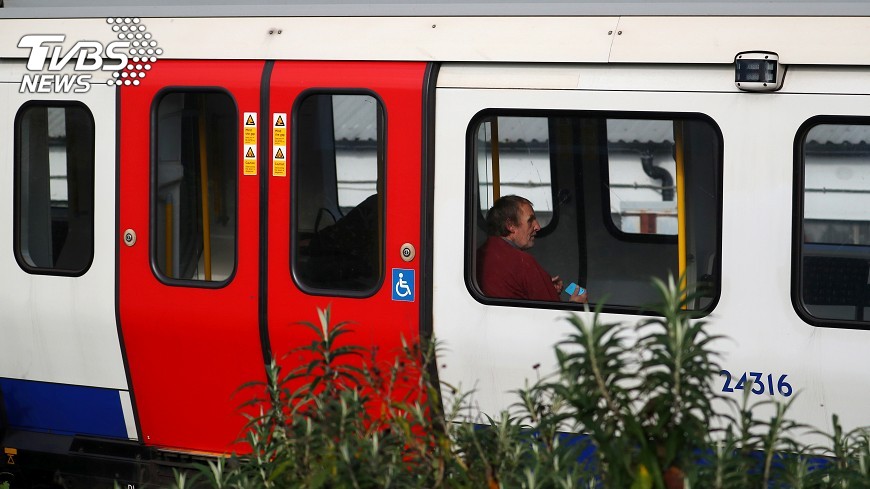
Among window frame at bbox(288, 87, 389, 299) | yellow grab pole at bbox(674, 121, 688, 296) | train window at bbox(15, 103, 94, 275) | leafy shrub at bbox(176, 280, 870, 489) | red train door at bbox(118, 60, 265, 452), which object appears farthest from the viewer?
train window at bbox(15, 103, 94, 275)

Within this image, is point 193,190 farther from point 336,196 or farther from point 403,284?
point 403,284

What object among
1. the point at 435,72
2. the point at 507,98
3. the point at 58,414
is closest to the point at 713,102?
the point at 507,98

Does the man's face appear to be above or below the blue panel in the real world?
above

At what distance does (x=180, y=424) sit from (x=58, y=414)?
2.56 feet

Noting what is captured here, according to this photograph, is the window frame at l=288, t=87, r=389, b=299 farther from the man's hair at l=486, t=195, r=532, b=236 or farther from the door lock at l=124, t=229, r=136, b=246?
the door lock at l=124, t=229, r=136, b=246

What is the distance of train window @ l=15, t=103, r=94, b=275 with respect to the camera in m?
6.12

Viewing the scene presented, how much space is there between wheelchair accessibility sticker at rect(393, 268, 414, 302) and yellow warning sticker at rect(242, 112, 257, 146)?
101cm

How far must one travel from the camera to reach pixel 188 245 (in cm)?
602

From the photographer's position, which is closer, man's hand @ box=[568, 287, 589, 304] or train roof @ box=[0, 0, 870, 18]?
train roof @ box=[0, 0, 870, 18]

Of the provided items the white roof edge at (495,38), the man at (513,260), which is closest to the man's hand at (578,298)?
the man at (513,260)

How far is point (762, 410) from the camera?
507 centimetres

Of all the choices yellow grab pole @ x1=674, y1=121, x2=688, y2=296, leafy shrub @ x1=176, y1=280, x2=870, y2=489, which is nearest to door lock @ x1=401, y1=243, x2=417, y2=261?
yellow grab pole @ x1=674, y1=121, x2=688, y2=296

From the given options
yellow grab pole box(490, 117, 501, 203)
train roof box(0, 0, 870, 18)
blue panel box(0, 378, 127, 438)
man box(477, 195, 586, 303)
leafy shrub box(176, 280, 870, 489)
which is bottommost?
blue panel box(0, 378, 127, 438)

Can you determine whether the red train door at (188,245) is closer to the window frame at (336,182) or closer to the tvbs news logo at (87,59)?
the tvbs news logo at (87,59)
